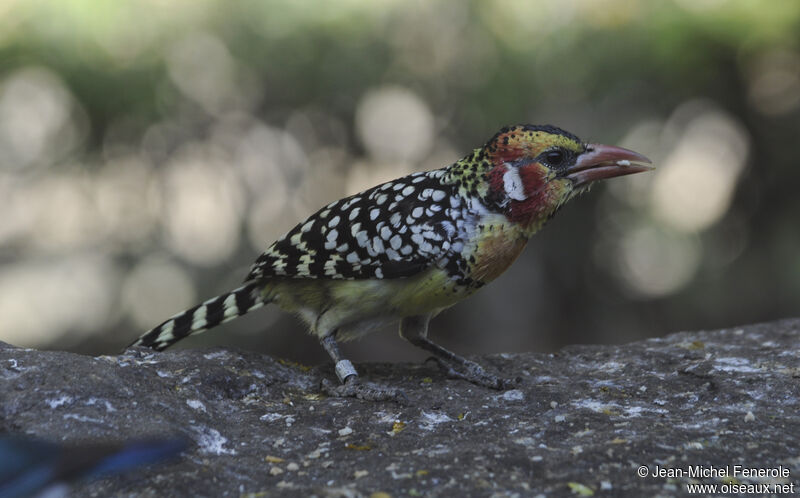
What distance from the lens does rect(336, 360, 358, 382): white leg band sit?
337cm

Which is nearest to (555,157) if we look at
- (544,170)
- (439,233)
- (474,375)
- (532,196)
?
(544,170)

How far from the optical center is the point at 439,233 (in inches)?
127

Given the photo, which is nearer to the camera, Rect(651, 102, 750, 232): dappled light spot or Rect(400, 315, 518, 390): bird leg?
Rect(400, 315, 518, 390): bird leg

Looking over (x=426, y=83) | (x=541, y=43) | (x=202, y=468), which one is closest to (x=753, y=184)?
(x=541, y=43)

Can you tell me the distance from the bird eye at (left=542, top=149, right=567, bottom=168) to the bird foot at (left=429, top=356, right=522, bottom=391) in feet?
3.11

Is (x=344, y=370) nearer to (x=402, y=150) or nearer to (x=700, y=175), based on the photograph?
(x=402, y=150)

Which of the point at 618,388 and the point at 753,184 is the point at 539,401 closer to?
the point at 618,388

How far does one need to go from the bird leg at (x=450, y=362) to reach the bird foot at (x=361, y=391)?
402mm

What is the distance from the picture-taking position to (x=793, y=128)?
6566 mm

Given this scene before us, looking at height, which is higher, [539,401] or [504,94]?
[504,94]

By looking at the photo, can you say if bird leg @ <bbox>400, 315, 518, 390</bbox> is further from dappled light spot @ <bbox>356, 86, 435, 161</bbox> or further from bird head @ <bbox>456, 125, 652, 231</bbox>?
dappled light spot @ <bbox>356, 86, 435, 161</bbox>

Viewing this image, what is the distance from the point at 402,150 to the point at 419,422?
152 inches

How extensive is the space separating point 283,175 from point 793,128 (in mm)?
4306

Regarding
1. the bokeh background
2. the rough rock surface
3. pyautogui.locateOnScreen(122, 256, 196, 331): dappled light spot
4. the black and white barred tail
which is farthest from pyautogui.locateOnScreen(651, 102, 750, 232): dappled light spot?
the black and white barred tail
